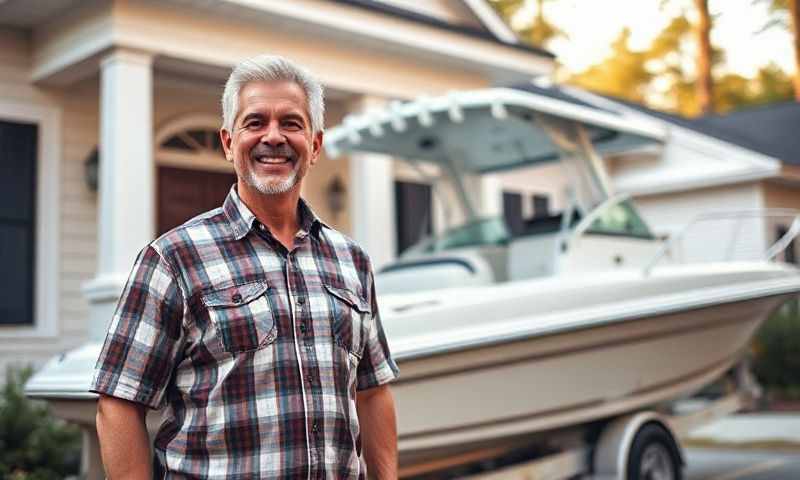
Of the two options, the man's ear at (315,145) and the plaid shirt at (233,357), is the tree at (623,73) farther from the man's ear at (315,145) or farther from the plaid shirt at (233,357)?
the plaid shirt at (233,357)

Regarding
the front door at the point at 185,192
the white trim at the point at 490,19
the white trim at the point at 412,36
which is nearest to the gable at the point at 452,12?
the white trim at the point at 490,19

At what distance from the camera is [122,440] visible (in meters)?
1.97

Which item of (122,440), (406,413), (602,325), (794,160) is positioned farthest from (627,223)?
(794,160)

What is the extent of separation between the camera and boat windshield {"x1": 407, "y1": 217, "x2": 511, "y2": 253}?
6730mm

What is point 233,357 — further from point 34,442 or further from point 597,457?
point 34,442

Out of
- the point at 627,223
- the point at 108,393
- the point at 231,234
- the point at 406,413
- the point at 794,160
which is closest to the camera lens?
the point at 108,393

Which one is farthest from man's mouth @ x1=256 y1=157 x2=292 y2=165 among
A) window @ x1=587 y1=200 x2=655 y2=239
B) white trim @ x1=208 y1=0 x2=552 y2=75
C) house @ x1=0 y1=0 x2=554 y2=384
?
white trim @ x1=208 y1=0 x2=552 y2=75

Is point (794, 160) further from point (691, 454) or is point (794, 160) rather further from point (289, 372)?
point (289, 372)

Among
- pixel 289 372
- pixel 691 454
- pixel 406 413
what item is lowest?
pixel 691 454

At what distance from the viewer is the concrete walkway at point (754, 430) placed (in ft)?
30.0

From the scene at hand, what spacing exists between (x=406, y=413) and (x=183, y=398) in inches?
101

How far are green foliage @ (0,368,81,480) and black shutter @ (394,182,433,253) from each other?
5.40m

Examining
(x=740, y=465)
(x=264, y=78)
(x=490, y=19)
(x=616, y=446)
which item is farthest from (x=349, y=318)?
(x=490, y=19)

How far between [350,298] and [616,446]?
372 cm
